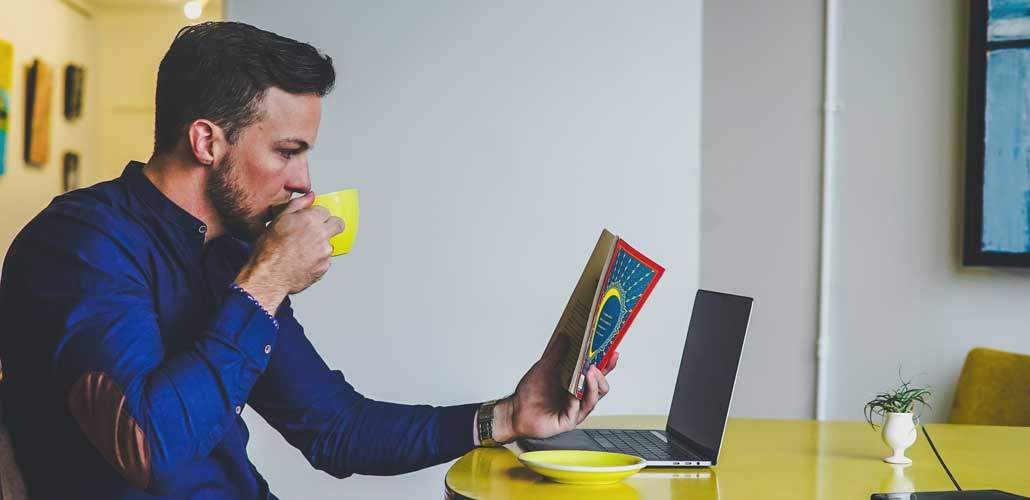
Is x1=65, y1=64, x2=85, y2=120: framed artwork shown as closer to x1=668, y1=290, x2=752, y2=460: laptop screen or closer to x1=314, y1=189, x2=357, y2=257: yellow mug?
x1=314, y1=189, x2=357, y2=257: yellow mug

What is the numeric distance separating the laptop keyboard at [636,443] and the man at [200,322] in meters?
0.08

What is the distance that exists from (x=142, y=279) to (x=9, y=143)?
3876 millimetres

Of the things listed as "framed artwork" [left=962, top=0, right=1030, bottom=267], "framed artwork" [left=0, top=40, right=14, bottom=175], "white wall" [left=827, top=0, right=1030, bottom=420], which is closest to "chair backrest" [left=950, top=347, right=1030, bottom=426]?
"white wall" [left=827, top=0, right=1030, bottom=420]

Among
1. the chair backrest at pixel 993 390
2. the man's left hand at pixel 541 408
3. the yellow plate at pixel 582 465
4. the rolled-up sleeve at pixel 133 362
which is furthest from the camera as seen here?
the chair backrest at pixel 993 390

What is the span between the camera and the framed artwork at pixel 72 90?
5.50 metres

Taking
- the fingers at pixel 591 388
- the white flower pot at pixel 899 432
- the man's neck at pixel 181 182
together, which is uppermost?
the man's neck at pixel 181 182

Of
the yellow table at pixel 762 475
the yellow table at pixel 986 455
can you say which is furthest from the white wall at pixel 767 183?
the yellow table at pixel 762 475

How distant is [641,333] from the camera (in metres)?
2.57

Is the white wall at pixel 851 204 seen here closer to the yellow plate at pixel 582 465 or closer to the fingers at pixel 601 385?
the fingers at pixel 601 385

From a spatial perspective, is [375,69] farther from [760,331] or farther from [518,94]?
[760,331]

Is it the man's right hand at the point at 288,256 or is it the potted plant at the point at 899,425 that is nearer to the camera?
the man's right hand at the point at 288,256

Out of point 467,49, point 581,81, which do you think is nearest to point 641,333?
point 581,81

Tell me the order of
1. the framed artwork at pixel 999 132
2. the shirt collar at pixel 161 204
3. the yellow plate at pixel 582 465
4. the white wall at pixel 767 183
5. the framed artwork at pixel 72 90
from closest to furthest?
1. the yellow plate at pixel 582 465
2. the shirt collar at pixel 161 204
3. the framed artwork at pixel 999 132
4. the white wall at pixel 767 183
5. the framed artwork at pixel 72 90

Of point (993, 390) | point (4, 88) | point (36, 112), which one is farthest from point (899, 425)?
point (36, 112)
